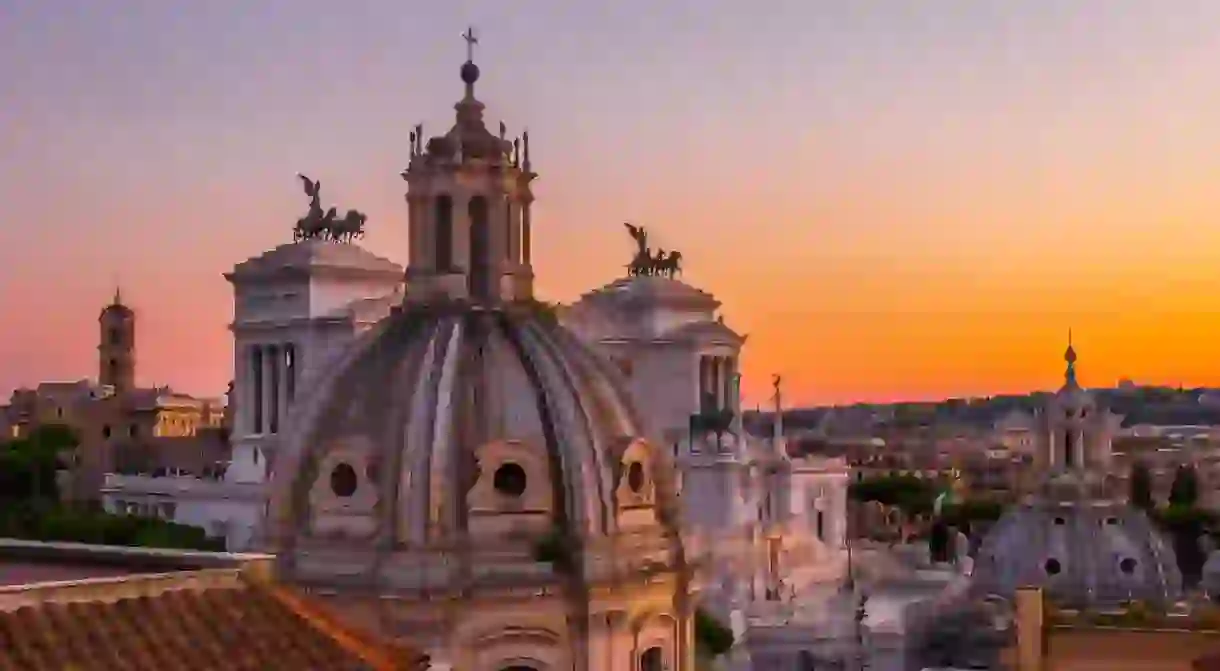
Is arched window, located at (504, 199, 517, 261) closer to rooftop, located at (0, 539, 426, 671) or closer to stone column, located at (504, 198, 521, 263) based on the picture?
stone column, located at (504, 198, 521, 263)

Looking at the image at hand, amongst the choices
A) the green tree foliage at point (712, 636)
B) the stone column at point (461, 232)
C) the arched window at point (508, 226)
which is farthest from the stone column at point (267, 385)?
the stone column at point (461, 232)

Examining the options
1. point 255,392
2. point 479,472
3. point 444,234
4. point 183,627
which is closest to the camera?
point 183,627

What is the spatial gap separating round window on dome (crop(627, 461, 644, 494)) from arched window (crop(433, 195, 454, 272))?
3.97 m

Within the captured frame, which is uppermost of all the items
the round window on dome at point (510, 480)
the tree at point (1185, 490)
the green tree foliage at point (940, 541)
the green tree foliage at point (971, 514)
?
the round window on dome at point (510, 480)

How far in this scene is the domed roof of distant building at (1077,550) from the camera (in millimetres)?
43594

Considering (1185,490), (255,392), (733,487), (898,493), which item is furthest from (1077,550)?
(898,493)

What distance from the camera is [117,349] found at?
103 metres

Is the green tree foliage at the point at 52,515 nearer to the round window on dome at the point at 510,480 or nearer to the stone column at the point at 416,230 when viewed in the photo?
the stone column at the point at 416,230

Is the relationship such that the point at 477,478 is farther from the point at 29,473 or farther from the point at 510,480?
the point at 29,473

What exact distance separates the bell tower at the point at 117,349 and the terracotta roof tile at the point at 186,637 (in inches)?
3646

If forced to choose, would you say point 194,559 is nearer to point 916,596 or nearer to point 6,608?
point 6,608

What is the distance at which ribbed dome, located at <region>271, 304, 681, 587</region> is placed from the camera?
21406 mm

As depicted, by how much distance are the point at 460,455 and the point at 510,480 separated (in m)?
0.74

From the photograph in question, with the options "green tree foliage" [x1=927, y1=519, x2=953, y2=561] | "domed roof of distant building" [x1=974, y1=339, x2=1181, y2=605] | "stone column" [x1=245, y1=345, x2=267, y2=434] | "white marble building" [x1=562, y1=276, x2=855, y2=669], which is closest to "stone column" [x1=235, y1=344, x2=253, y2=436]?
"stone column" [x1=245, y1=345, x2=267, y2=434]
